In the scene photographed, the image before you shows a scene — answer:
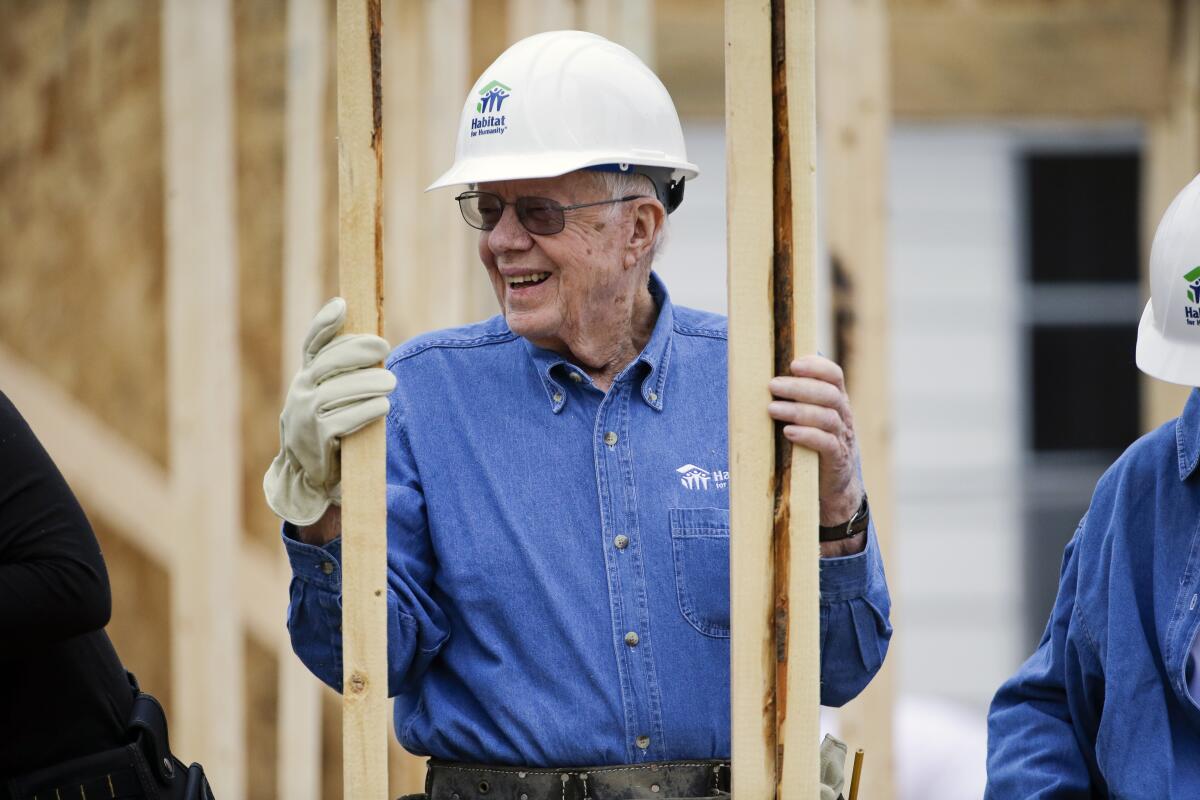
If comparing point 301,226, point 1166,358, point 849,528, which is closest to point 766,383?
point 849,528

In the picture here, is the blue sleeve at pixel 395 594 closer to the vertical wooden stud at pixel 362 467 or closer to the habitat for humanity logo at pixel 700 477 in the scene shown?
the vertical wooden stud at pixel 362 467

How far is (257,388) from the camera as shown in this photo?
220 inches

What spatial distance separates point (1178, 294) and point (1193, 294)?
1.0 inches

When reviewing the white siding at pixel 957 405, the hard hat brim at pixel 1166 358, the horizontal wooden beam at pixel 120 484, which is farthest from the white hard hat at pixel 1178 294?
the white siding at pixel 957 405

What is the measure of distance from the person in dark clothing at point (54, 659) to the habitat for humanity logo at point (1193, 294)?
68.4 inches

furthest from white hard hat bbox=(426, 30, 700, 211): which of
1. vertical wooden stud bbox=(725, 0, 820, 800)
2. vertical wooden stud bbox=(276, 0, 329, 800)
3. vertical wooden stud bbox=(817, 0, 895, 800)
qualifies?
vertical wooden stud bbox=(276, 0, 329, 800)

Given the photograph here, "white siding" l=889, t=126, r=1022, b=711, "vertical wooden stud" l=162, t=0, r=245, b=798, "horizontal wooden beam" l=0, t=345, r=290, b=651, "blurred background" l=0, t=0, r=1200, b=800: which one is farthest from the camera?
"white siding" l=889, t=126, r=1022, b=711

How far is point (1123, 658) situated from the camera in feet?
7.39

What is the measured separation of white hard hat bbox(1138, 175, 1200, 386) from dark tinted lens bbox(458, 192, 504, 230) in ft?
3.22

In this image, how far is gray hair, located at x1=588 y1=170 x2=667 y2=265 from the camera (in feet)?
8.39

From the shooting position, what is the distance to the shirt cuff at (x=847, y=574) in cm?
242

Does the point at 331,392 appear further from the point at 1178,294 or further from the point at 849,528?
the point at 1178,294

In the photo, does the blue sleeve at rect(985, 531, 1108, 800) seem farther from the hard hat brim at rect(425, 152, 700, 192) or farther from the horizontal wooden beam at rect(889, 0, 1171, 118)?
the horizontal wooden beam at rect(889, 0, 1171, 118)

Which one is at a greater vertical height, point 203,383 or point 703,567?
point 203,383
